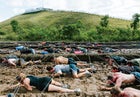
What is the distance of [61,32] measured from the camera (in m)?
45.1

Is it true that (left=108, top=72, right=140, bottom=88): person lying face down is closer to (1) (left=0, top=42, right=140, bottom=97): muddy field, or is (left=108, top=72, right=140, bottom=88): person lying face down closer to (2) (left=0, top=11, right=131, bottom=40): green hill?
(1) (left=0, top=42, right=140, bottom=97): muddy field

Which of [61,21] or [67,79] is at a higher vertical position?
[67,79]

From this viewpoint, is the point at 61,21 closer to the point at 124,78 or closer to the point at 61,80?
the point at 61,80

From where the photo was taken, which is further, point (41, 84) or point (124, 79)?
point (124, 79)

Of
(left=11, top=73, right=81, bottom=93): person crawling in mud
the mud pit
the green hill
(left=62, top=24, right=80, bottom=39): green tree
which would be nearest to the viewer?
the mud pit

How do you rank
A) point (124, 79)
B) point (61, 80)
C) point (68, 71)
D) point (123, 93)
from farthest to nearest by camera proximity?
point (68, 71) → point (61, 80) → point (124, 79) → point (123, 93)

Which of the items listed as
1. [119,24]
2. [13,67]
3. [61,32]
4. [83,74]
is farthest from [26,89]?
[119,24]

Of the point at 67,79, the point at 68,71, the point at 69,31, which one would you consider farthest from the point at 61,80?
the point at 69,31

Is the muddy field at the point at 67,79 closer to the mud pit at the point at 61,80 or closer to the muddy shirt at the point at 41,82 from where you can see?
the mud pit at the point at 61,80

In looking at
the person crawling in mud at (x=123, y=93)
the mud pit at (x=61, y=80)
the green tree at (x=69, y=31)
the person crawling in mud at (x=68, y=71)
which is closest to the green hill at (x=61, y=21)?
→ the green tree at (x=69, y=31)

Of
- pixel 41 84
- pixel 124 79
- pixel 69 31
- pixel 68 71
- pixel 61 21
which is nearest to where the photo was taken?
pixel 41 84

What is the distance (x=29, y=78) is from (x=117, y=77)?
2602mm

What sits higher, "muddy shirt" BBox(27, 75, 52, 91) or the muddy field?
"muddy shirt" BBox(27, 75, 52, 91)

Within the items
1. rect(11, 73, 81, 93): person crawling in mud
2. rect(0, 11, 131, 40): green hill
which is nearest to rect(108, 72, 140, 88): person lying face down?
rect(11, 73, 81, 93): person crawling in mud
